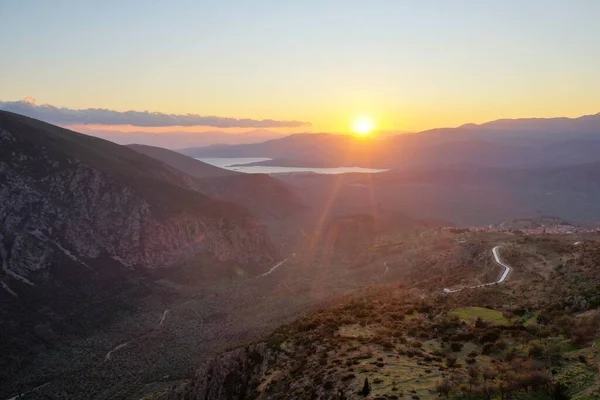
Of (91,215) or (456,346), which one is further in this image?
(91,215)

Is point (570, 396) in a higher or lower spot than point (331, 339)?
higher

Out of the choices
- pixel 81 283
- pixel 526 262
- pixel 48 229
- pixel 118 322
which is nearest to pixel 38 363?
pixel 118 322

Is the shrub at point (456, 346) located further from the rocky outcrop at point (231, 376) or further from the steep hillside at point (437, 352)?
the rocky outcrop at point (231, 376)

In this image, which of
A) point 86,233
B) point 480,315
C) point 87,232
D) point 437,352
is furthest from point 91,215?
point 437,352

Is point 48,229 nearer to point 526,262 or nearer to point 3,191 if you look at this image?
point 3,191

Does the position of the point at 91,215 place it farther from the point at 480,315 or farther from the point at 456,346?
the point at 456,346

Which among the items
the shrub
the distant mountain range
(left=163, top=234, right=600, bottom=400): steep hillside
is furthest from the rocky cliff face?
the shrub

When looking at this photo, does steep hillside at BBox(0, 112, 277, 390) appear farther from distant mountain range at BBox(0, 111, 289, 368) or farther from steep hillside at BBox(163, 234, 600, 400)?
steep hillside at BBox(163, 234, 600, 400)
